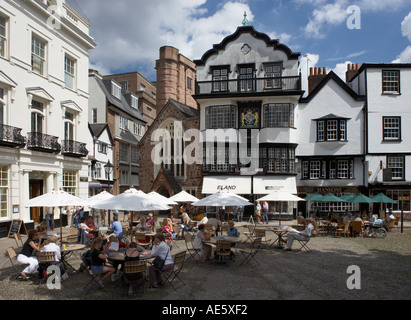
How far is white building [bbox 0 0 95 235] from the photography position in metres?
16.8

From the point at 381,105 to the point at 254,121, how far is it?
1045cm

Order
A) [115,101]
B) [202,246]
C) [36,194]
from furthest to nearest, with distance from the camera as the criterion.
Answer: [115,101], [36,194], [202,246]

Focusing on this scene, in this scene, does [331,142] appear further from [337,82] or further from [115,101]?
[115,101]

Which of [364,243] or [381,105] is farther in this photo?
[381,105]

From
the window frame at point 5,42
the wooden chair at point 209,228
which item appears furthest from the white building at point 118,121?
the wooden chair at point 209,228

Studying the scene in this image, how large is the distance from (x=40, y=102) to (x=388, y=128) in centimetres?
2607

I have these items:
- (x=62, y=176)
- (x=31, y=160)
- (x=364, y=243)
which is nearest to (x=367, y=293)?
(x=364, y=243)

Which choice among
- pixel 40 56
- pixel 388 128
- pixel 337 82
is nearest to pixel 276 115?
pixel 337 82

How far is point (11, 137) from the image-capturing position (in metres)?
16.5

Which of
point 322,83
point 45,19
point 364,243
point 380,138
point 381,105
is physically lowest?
point 364,243

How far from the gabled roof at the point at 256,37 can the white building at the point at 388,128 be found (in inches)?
246

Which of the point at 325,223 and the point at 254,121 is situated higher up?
the point at 254,121
